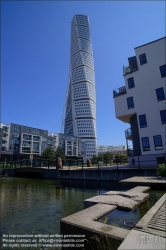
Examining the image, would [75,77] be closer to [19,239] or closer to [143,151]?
[143,151]

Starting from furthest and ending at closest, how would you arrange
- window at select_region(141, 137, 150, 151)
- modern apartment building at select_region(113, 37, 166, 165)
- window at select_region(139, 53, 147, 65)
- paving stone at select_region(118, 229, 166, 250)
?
window at select_region(139, 53, 147, 65) → window at select_region(141, 137, 150, 151) → modern apartment building at select_region(113, 37, 166, 165) → paving stone at select_region(118, 229, 166, 250)

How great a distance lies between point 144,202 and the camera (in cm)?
554

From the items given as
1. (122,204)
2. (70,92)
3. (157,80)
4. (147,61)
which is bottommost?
(122,204)

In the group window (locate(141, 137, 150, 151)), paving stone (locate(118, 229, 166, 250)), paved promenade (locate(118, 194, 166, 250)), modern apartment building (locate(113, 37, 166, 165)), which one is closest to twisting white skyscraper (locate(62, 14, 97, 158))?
modern apartment building (locate(113, 37, 166, 165))

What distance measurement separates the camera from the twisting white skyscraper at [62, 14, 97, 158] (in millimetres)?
155875

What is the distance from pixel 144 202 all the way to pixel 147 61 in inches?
834

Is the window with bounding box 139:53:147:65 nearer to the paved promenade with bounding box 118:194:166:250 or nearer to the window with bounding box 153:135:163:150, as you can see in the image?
the window with bounding box 153:135:163:150

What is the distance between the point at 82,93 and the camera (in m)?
162

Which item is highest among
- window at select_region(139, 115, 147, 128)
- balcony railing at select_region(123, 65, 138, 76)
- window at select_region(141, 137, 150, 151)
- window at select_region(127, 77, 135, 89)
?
balcony railing at select_region(123, 65, 138, 76)

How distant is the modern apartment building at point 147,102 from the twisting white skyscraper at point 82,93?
430 ft

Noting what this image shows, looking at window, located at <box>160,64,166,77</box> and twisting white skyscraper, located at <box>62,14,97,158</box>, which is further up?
twisting white skyscraper, located at <box>62,14,97,158</box>

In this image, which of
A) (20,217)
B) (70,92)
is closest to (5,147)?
(20,217)

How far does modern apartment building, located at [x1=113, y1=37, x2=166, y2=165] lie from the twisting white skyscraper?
5164 inches

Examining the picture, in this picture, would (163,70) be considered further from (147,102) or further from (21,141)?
(21,141)
